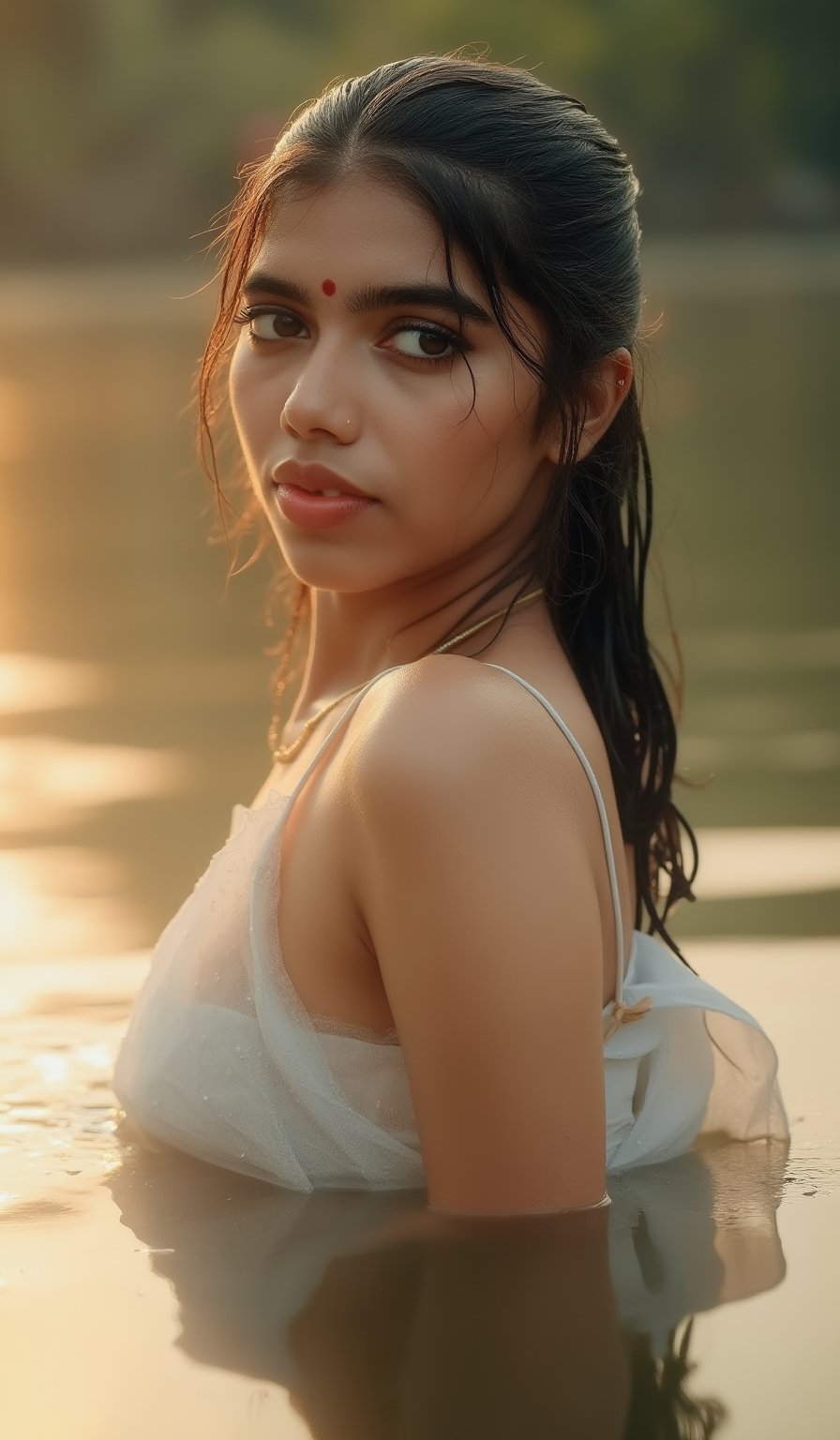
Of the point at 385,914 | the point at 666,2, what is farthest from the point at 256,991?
the point at 666,2

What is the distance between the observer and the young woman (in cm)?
161

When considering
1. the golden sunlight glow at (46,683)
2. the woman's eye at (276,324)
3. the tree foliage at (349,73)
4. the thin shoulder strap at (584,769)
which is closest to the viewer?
the thin shoulder strap at (584,769)

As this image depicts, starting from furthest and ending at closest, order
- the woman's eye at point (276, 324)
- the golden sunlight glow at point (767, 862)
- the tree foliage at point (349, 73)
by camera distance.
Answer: the tree foliage at point (349, 73)
the golden sunlight glow at point (767, 862)
the woman's eye at point (276, 324)

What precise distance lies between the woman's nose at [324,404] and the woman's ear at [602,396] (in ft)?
0.64

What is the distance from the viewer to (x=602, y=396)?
1880 millimetres

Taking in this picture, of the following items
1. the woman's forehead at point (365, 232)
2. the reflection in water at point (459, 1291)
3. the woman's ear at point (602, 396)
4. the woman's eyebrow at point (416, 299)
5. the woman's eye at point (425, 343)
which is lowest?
the reflection in water at point (459, 1291)

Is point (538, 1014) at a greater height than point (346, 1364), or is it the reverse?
point (538, 1014)

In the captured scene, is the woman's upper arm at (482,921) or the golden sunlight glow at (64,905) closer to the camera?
the woman's upper arm at (482,921)

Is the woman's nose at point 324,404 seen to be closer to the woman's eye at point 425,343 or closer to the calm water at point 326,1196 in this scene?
the woman's eye at point 425,343

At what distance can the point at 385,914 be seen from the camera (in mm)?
1622

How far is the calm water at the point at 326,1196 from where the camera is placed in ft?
4.99

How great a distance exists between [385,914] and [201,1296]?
0.33 m

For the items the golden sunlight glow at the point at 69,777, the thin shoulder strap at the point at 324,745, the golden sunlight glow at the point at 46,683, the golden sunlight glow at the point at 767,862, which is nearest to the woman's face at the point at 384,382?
the thin shoulder strap at the point at 324,745

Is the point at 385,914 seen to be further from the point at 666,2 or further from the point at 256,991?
the point at 666,2
